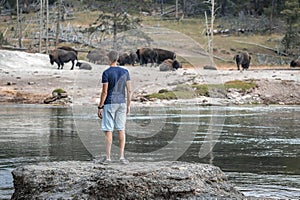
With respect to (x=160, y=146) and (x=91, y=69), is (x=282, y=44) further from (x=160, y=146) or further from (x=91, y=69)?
(x=160, y=146)

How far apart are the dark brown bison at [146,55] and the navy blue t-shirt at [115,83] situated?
4081 cm

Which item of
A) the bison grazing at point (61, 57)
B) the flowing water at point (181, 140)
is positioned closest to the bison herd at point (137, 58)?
the bison grazing at point (61, 57)

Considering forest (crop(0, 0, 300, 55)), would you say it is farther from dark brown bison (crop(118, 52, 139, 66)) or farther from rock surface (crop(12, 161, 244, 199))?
rock surface (crop(12, 161, 244, 199))

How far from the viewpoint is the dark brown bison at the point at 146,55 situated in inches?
2061

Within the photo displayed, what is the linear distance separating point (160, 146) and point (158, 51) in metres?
36.7

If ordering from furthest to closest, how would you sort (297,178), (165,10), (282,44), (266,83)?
(165,10), (282,44), (266,83), (297,178)

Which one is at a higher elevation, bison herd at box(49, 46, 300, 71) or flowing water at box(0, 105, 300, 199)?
flowing water at box(0, 105, 300, 199)

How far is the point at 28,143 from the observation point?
16844 millimetres

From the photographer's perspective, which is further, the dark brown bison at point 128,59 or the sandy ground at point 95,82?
the dark brown bison at point 128,59

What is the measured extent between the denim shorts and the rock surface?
5.43ft

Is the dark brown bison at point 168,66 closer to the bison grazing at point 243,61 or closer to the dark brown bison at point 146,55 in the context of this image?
the bison grazing at point 243,61

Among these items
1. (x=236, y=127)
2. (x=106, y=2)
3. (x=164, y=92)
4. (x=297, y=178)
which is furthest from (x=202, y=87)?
(x=106, y=2)

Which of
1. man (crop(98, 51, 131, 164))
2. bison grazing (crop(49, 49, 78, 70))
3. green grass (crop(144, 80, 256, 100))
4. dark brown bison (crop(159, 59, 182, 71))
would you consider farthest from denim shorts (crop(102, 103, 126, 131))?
dark brown bison (crop(159, 59, 182, 71))

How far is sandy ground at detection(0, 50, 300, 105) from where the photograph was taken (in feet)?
104
